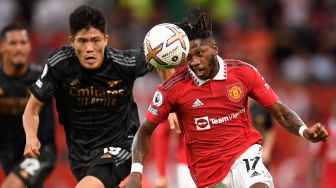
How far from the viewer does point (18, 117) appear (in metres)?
11.3

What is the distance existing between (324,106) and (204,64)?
28.1 feet

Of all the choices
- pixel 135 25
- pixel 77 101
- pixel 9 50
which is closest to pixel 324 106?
pixel 135 25

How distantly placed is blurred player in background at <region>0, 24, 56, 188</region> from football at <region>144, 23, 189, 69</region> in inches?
114

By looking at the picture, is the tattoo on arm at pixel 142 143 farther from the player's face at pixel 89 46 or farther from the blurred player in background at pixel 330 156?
the blurred player in background at pixel 330 156

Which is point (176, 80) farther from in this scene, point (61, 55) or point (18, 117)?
point (18, 117)

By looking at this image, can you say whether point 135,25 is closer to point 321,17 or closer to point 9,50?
point 321,17

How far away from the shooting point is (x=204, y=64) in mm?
8492

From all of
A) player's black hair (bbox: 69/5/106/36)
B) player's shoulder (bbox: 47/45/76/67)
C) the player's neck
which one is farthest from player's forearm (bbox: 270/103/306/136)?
the player's neck

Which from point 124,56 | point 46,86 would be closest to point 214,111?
point 124,56

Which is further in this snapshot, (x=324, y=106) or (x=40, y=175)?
(x=324, y=106)

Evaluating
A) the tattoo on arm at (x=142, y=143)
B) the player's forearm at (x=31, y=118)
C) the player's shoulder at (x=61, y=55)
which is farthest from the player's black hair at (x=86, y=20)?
the tattoo on arm at (x=142, y=143)

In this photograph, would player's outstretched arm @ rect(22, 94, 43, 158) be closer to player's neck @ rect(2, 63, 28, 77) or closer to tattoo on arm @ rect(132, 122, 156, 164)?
tattoo on arm @ rect(132, 122, 156, 164)

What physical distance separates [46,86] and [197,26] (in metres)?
1.65

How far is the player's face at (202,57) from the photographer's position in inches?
333
